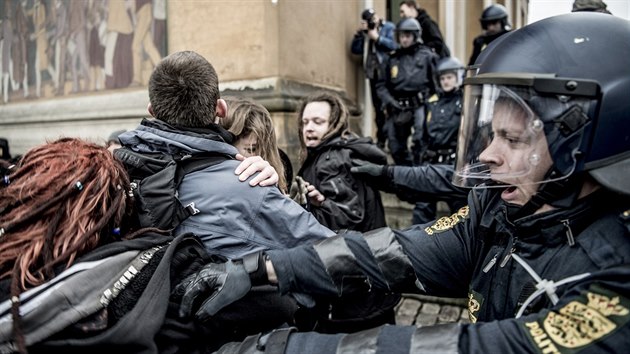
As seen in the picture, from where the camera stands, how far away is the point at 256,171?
153 cm

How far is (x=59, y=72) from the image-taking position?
6.46 meters

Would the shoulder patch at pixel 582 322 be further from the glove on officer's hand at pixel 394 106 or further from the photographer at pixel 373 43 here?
the photographer at pixel 373 43

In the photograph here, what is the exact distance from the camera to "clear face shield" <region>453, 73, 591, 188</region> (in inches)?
46.3

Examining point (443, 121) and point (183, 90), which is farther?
point (443, 121)

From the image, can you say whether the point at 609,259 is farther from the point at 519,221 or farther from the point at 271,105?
the point at 271,105

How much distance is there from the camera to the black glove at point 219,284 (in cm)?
115

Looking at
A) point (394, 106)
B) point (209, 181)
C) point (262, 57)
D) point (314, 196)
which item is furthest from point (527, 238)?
point (394, 106)

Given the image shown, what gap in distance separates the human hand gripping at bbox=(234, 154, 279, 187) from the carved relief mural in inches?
149

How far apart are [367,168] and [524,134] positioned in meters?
1.58

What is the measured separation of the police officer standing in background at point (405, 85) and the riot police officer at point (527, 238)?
140 inches

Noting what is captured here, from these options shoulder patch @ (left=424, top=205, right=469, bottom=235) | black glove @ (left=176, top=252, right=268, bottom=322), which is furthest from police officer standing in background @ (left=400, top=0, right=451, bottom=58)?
black glove @ (left=176, top=252, right=268, bottom=322)

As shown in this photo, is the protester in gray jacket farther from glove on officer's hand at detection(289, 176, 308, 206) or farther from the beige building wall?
the beige building wall

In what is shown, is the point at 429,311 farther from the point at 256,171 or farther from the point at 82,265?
the point at 82,265

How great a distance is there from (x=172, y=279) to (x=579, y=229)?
0.91 m
